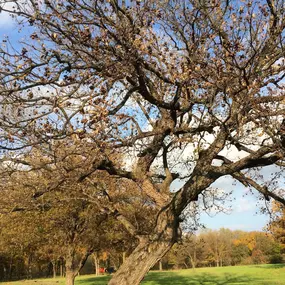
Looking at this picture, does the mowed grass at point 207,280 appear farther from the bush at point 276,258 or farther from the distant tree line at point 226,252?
the distant tree line at point 226,252

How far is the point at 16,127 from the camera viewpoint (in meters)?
8.15

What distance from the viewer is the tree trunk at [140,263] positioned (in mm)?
9094

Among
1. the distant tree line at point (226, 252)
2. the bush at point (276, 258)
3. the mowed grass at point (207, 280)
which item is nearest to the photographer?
the mowed grass at point (207, 280)

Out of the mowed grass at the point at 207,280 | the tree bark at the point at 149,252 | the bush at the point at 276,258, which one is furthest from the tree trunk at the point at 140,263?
the bush at the point at 276,258

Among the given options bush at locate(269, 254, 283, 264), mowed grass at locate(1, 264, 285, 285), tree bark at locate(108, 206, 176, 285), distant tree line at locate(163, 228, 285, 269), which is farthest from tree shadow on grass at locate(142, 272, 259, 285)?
distant tree line at locate(163, 228, 285, 269)

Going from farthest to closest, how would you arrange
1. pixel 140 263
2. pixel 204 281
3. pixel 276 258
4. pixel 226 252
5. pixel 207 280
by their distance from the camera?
pixel 226 252, pixel 276 258, pixel 207 280, pixel 204 281, pixel 140 263

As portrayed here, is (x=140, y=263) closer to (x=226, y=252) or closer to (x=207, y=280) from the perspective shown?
(x=207, y=280)

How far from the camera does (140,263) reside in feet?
30.6

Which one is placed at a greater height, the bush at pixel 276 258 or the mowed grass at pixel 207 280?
the bush at pixel 276 258

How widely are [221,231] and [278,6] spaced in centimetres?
11701

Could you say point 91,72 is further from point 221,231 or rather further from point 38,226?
point 221,231

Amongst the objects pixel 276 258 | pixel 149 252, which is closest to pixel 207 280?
pixel 149 252

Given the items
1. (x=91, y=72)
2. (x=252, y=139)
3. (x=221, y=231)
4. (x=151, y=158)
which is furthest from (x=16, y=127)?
(x=221, y=231)

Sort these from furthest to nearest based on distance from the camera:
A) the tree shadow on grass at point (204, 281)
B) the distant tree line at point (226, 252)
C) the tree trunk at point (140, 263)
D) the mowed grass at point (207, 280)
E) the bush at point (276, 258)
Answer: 1. the distant tree line at point (226, 252)
2. the bush at point (276, 258)
3. the tree shadow on grass at point (204, 281)
4. the mowed grass at point (207, 280)
5. the tree trunk at point (140, 263)
